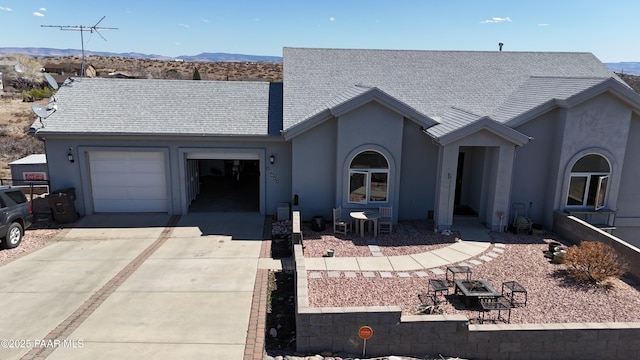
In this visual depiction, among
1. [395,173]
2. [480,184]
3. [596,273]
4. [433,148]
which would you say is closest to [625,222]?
[480,184]

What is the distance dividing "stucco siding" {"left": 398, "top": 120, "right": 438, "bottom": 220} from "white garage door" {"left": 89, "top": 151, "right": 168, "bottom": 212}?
9.56 metres

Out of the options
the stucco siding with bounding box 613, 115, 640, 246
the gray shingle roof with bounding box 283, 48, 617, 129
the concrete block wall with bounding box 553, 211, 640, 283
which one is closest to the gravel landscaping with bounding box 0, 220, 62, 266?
the gray shingle roof with bounding box 283, 48, 617, 129

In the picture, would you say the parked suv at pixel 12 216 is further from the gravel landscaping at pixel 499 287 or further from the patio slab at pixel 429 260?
the patio slab at pixel 429 260

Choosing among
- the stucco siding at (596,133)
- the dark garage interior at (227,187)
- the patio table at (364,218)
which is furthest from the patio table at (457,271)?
the dark garage interior at (227,187)

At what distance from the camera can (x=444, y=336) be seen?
328 inches

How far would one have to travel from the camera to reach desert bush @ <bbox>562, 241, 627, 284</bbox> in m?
10.9

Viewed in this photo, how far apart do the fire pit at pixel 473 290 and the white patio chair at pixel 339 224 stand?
504cm

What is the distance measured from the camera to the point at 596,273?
35.9 ft

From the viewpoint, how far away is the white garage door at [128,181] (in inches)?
649

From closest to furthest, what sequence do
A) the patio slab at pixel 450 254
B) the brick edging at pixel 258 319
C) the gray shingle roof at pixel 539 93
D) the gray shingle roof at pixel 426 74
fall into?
the brick edging at pixel 258 319
the patio slab at pixel 450 254
the gray shingle roof at pixel 539 93
the gray shingle roof at pixel 426 74

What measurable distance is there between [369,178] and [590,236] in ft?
24.2

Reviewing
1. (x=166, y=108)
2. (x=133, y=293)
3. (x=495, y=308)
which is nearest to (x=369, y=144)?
(x=495, y=308)

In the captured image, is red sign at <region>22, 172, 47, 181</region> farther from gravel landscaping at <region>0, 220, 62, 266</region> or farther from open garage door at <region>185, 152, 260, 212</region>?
open garage door at <region>185, 152, 260, 212</region>

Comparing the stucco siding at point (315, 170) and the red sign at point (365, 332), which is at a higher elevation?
the stucco siding at point (315, 170)
